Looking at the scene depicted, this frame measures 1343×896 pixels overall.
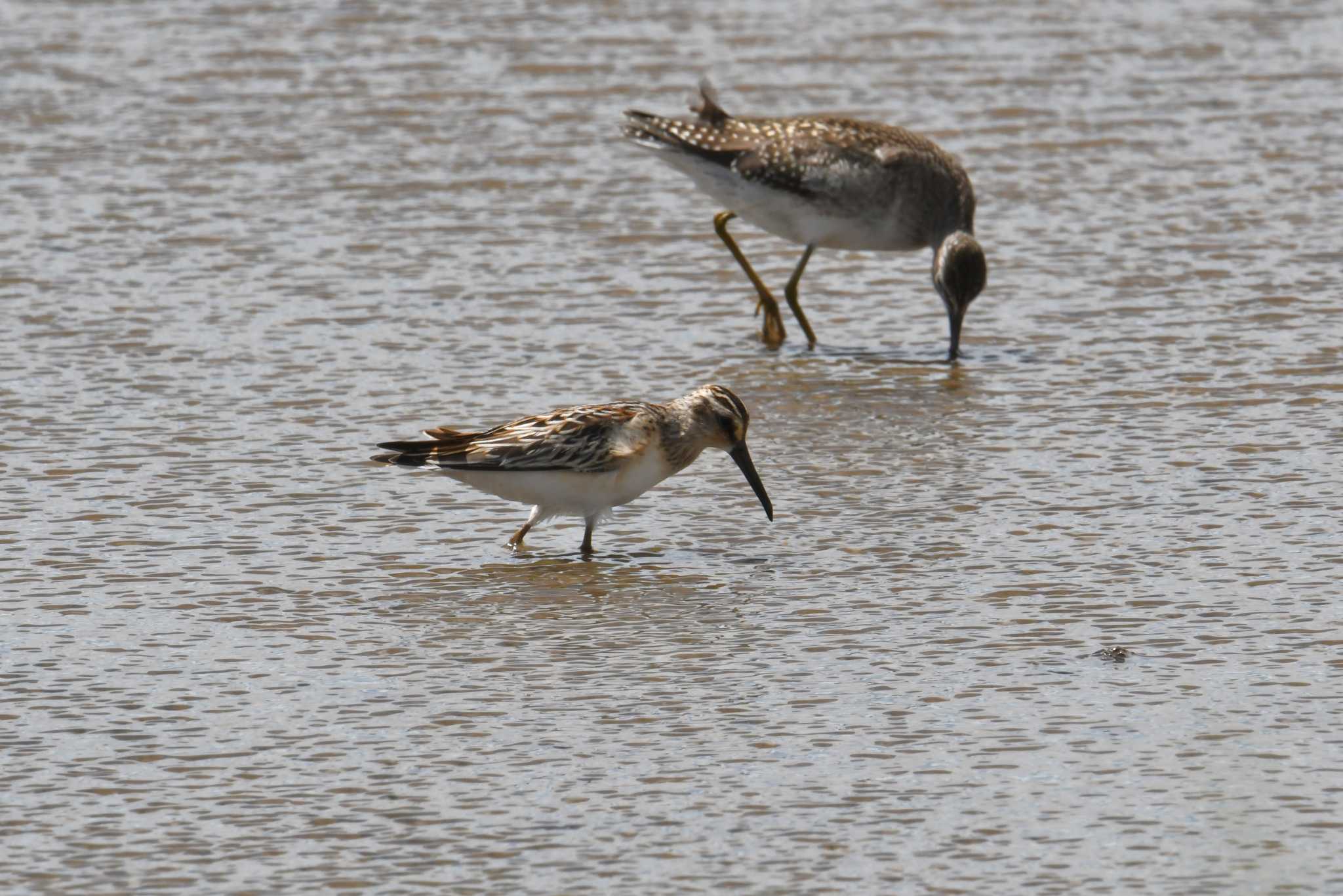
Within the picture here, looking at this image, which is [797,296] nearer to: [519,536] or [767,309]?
[767,309]

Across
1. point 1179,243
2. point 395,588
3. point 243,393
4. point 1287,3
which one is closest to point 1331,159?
point 1179,243

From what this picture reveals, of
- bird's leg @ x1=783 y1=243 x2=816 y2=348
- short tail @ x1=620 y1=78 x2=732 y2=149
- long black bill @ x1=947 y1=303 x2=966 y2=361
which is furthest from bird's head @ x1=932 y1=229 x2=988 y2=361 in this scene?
short tail @ x1=620 y1=78 x2=732 y2=149

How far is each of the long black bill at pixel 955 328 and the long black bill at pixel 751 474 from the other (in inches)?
99.3

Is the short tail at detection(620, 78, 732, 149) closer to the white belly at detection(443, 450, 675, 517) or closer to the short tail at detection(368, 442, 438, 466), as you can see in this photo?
the white belly at detection(443, 450, 675, 517)

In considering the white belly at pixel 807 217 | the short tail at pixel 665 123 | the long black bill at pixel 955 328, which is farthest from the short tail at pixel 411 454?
the short tail at pixel 665 123

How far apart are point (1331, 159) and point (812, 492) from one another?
6188 mm

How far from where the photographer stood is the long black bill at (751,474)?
875 cm

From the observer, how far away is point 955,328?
11.4 m

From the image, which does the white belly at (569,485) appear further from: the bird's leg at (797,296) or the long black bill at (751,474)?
the bird's leg at (797,296)

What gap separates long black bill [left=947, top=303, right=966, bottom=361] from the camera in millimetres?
11234

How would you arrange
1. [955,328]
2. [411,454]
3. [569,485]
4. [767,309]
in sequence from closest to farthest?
[569,485], [411,454], [955,328], [767,309]

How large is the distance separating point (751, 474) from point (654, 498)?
0.67 metres

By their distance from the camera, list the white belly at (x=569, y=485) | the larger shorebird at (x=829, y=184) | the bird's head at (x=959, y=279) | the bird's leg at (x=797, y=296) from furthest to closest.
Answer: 1. the larger shorebird at (x=829, y=184)
2. the bird's leg at (x=797, y=296)
3. the bird's head at (x=959, y=279)
4. the white belly at (x=569, y=485)

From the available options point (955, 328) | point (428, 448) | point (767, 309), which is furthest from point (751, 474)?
point (767, 309)
